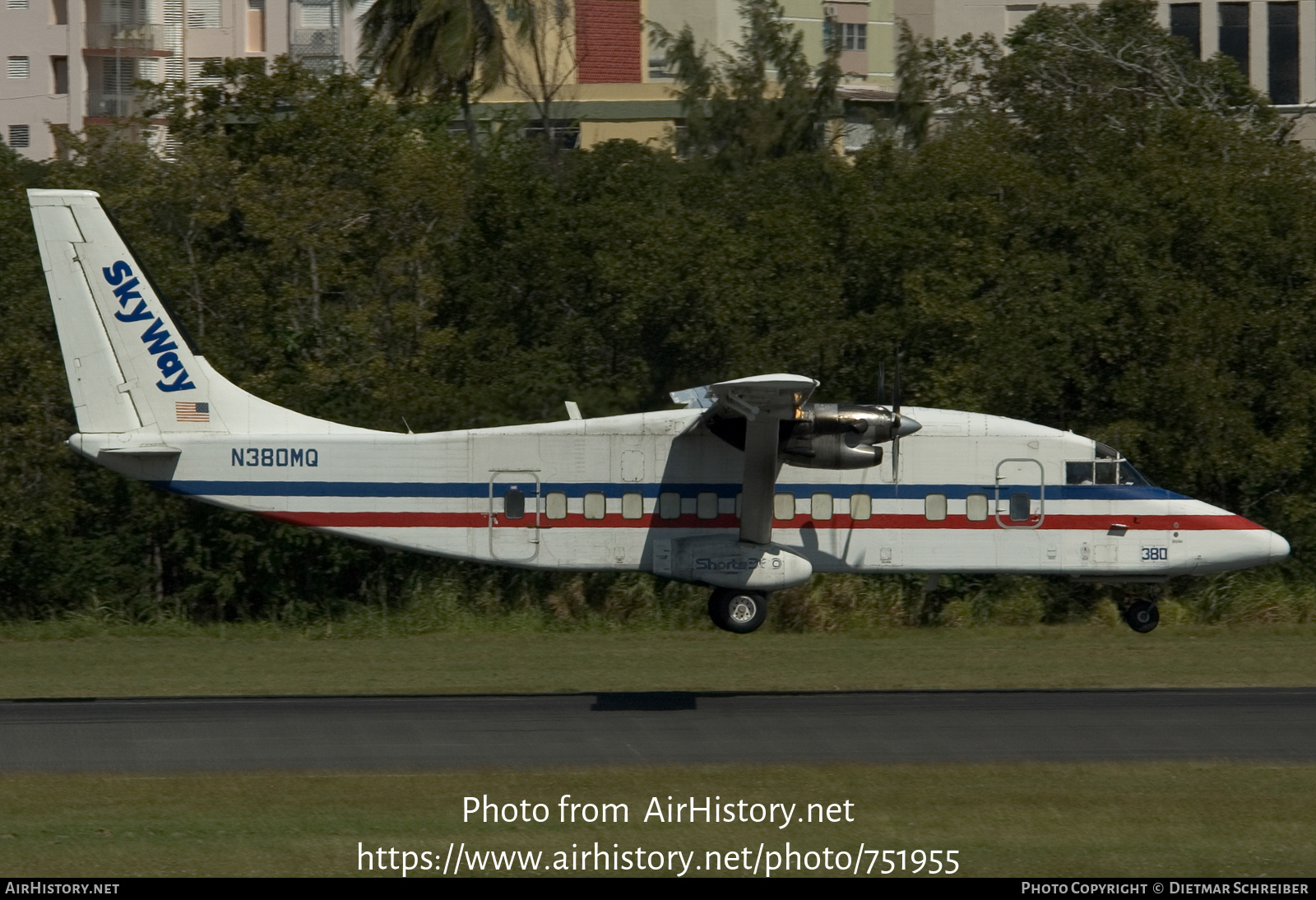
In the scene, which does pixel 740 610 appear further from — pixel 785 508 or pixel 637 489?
pixel 637 489

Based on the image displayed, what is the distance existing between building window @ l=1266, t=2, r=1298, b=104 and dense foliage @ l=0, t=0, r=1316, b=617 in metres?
34.7

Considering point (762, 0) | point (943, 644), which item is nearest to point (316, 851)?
point (943, 644)

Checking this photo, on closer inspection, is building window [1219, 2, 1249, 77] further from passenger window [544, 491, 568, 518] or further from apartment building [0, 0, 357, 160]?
passenger window [544, 491, 568, 518]

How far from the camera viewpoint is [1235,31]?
69.2 metres

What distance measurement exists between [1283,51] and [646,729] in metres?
A: 59.5

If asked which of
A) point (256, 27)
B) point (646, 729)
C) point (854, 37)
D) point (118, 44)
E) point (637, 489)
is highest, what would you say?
point (256, 27)

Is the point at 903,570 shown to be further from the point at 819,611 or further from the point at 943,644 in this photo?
the point at 819,611

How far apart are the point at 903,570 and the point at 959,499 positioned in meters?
1.29

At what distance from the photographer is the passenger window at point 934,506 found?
23.0 meters

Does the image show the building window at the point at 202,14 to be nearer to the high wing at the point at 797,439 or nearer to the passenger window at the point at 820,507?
A: the high wing at the point at 797,439

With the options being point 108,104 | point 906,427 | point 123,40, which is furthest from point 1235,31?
point 906,427

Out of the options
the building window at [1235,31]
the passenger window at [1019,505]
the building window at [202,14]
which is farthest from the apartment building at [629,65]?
the passenger window at [1019,505]

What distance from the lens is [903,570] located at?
2311 cm

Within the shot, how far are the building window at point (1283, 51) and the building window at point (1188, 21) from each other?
284 centimetres
